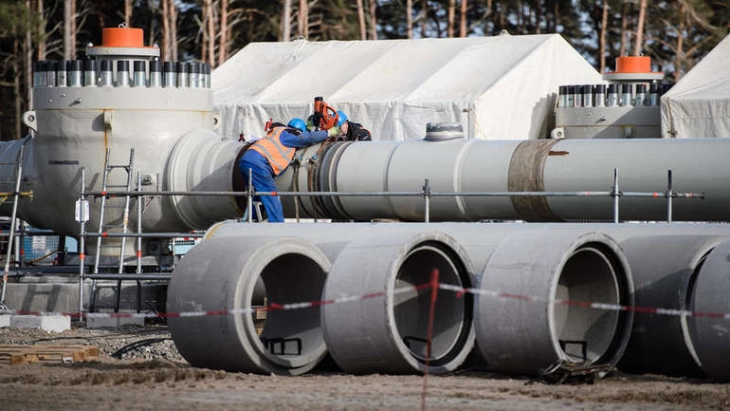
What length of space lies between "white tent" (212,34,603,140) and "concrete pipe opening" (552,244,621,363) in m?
11.4

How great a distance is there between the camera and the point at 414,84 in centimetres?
2522

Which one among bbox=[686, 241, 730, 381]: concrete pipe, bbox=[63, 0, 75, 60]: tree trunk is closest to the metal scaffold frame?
bbox=[686, 241, 730, 381]: concrete pipe

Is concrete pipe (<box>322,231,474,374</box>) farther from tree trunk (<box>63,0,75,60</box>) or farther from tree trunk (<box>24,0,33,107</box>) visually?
tree trunk (<box>24,0,33,107</box>)

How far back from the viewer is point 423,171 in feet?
49.5

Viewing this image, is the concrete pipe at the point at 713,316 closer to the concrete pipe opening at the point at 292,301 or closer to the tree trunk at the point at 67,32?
the concrete pipe opening at the point at 292,301

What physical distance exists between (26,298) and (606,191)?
302 inches

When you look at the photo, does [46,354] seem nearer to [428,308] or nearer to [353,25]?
[428,308]

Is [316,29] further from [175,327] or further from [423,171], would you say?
[175,327]

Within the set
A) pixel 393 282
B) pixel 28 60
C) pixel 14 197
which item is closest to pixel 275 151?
pixel 14 197

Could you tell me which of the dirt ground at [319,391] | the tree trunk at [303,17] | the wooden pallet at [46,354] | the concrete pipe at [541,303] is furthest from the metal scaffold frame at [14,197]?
the tree trunk at [303,17]

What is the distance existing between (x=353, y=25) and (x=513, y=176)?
40713 mm

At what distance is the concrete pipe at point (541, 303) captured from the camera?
10.6 metres

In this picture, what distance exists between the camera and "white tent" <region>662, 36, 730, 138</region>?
2194 centimetres

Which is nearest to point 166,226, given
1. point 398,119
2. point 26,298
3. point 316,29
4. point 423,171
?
point 26,298
